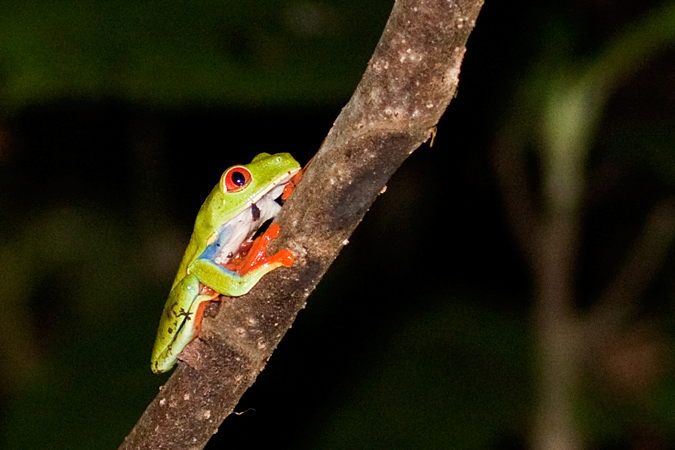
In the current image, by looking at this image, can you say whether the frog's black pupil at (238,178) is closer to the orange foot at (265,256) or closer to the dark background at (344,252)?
the dark background at (344,252)

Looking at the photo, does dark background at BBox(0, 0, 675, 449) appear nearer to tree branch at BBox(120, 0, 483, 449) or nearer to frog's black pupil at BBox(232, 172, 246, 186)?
frog's black pupil at BBox(232, 172, 246, 186)

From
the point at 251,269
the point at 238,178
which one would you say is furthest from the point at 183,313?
the point at 251,269

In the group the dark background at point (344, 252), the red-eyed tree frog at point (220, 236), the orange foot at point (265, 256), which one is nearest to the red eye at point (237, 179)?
the red-eyed tree frog at point (220, 236)

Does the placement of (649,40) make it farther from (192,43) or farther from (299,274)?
(299,274)

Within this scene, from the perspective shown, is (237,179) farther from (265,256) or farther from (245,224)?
(265,256)

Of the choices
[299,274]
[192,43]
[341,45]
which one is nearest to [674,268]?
[341,45]

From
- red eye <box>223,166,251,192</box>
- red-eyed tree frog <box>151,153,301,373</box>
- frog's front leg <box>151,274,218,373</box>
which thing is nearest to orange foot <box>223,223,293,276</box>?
red-eyed tree frog <box>151,153,301,373</box>
